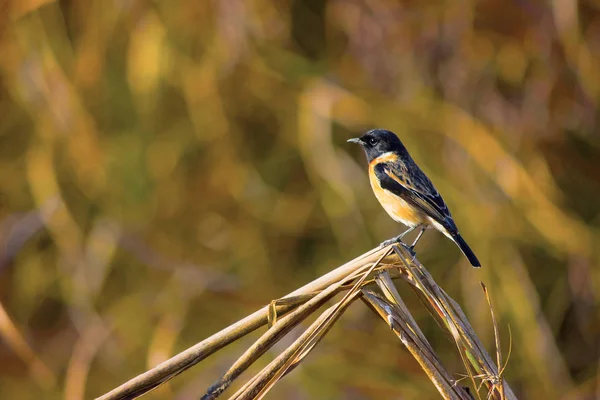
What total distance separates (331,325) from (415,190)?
1974 mm

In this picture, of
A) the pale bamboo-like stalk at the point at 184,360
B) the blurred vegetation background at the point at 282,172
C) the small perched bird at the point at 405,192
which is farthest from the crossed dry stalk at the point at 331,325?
the blurred vegetation background at the point at 282,172

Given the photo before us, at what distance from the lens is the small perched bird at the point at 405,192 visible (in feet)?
11.3

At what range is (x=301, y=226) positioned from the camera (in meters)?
5.72

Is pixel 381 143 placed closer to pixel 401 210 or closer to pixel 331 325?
pixel 401 210

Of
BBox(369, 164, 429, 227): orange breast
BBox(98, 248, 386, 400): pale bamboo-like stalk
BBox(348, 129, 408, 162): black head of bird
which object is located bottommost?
BBox(369, 164, 429, 227): orange breast

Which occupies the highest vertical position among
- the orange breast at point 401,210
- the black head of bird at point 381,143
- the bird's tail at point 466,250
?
the black head of bird at point 381,143

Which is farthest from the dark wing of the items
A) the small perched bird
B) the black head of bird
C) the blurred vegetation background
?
the blurred vegetation background

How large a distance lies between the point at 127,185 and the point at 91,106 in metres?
0.71

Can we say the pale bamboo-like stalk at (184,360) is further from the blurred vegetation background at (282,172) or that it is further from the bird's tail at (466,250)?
the blurred vegetation background at (282,172)

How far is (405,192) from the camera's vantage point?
11.8 feet

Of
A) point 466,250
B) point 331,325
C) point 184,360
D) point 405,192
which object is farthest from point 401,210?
point 184,360

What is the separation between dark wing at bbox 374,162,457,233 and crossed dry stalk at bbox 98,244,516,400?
5.41ft

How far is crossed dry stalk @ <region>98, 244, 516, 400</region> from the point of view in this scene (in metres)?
1.56

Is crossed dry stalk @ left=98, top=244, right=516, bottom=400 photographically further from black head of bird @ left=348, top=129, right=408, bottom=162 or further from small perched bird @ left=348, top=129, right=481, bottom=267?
black head of bird @ left=348, top=129, right=408, bottom=162
